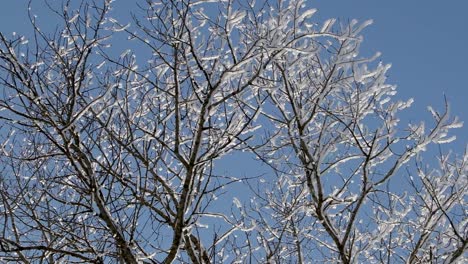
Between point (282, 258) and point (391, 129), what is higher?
point (391, 129)

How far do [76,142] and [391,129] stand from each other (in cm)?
338

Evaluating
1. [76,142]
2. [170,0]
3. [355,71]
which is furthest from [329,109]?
[76,142]

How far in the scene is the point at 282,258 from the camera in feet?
26.2

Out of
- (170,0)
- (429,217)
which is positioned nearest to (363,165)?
(429,217)

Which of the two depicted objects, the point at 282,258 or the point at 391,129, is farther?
the point at 282,258

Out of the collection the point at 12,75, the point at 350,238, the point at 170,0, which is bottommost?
the point at 350,238

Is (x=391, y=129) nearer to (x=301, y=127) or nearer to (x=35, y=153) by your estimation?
(x=301, y=127)

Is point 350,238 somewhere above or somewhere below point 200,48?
below

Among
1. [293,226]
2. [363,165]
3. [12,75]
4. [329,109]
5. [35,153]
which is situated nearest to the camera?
[12,75]

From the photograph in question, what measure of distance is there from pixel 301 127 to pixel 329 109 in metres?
0.54

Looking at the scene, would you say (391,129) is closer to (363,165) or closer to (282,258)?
(363,165)

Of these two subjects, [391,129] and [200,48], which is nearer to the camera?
[200,48]

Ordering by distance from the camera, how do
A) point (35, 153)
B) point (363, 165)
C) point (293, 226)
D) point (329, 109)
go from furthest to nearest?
point (293, 226), point (329, 109), point (363, 165), point (35, 153)

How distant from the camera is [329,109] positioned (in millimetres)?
7707
